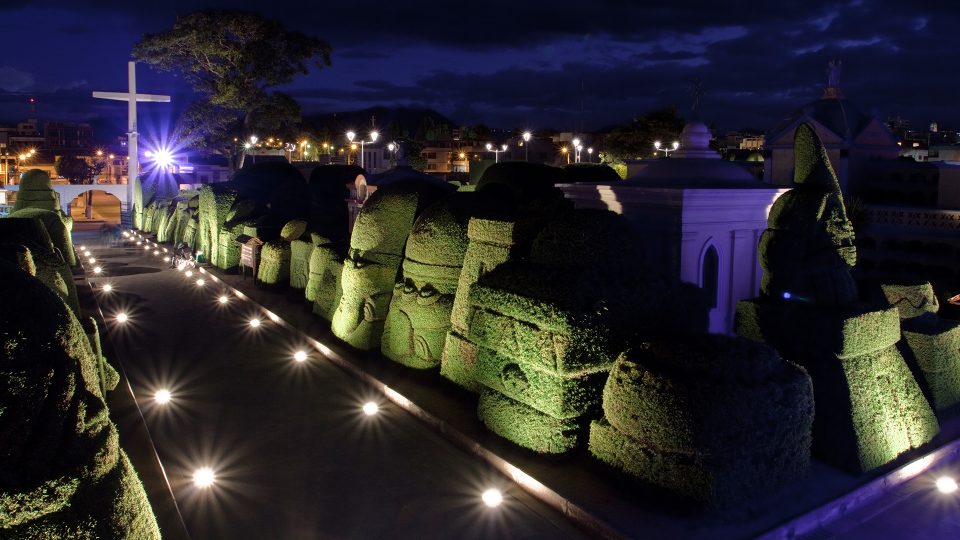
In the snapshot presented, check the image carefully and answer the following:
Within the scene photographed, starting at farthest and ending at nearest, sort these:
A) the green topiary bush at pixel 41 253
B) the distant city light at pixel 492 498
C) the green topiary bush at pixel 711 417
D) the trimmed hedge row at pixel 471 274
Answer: the green topiary bush at pixel 41 253, the trimmed hedge row at pixel 471 274, the distant city light at pixel 492 498, the green topiary bush at pixel 711 417

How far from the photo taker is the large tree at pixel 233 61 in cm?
3044

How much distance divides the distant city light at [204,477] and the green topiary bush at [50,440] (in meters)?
3.02

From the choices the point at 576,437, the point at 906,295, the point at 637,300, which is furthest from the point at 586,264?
the point at 906,295

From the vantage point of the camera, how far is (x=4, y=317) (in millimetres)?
4363

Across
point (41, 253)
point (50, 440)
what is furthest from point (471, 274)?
point (41, 253)

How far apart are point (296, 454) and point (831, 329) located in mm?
6553

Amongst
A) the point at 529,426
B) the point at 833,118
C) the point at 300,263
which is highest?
the point at 833,118

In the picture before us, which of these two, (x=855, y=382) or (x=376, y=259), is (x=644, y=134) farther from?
(x=855, y=382)

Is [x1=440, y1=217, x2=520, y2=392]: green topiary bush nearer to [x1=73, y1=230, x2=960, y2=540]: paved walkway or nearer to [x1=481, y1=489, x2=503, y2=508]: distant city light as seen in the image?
[x1=73, y1=230, x2=960, y2=540]: paved walkway

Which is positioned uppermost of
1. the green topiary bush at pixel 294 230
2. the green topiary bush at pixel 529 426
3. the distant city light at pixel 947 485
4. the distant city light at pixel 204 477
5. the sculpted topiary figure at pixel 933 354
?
the green topiary bush at pixel 294 230

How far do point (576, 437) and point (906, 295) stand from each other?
230 inches

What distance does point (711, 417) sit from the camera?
22.3 ft

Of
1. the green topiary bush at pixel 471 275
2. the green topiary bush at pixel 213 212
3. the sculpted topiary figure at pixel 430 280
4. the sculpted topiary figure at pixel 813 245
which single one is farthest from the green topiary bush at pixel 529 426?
the green topiary bush at pixel 213 212

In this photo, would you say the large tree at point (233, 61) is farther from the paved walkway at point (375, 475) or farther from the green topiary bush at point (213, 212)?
the paved walkway at point (375, 475)
